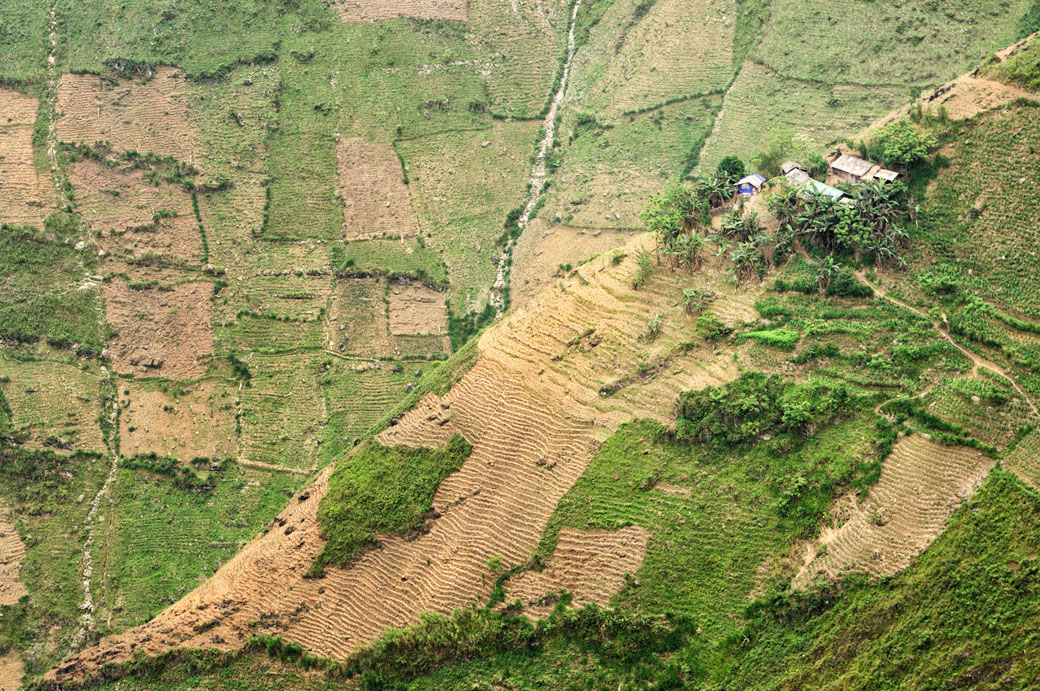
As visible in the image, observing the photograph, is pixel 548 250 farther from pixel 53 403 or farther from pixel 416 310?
pixel 53 403

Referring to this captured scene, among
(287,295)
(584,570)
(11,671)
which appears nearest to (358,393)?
(287,295)

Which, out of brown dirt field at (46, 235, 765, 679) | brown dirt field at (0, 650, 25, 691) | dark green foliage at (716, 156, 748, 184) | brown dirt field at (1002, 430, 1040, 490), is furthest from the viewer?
dark green foliage at (716, 156, 748, 184)

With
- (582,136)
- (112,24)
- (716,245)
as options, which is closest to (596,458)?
(716,245)

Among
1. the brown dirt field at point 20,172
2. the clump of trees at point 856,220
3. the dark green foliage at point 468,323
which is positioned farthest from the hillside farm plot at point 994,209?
the brown dirt field at point 20,172

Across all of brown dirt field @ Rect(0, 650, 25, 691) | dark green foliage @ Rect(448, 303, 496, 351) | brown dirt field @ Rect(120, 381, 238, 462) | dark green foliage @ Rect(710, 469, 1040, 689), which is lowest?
brown dirt field @ Rect(0, 650, 25, 691)

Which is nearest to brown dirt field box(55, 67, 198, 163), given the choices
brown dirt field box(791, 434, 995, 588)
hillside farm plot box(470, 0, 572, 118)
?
hillside farm plot box(470, 0, 572, 118)

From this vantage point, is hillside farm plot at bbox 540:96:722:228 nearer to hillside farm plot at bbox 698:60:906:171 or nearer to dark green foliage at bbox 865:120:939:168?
hillside farm plot at bbox 698:60:906:171
